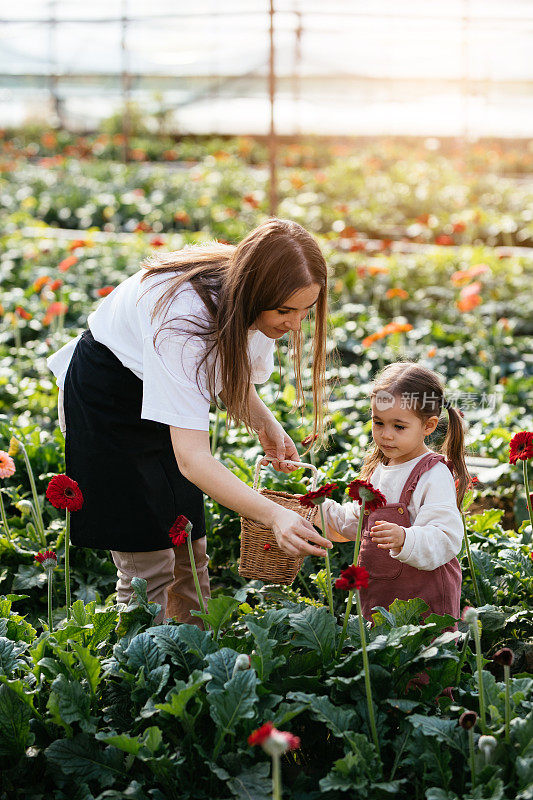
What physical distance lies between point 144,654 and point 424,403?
2.92 ft

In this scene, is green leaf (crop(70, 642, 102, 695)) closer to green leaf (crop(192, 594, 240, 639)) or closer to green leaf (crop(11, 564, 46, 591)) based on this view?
green leaf (crop(192, 594, 240, 639))

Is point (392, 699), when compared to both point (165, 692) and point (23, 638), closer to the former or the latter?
point (165, 692)

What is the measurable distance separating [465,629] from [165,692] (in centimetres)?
83

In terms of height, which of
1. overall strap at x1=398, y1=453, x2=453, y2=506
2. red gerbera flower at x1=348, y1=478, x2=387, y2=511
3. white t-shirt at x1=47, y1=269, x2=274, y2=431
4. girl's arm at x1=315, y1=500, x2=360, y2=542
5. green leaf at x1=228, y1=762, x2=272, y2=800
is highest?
white t-shirt at x1=47, y1=269, x2=274, y2=431

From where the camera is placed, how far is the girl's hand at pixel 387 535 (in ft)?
6.76

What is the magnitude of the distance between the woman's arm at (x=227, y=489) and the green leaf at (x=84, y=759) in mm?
550

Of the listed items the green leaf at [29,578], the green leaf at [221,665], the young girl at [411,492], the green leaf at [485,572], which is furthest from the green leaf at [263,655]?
the green leaf at [29,578]

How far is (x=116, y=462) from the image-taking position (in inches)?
94.4

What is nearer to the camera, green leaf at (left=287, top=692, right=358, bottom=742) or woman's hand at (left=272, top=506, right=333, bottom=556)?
green leaf at (left=287, top=692, right=358, bottom=742)

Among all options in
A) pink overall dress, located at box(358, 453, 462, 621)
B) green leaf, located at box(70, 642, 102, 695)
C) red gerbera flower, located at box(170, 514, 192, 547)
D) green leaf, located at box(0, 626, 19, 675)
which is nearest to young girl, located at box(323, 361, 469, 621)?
pink overall dress, located at box(358, 453, 462, 621)

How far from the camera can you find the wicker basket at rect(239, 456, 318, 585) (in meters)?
2.37

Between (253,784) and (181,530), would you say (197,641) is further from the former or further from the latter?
(253,784)

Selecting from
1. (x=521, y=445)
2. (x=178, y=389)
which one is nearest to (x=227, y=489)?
(x=178, y=389)

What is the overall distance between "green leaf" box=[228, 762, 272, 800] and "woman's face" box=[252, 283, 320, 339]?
95 centimetres
